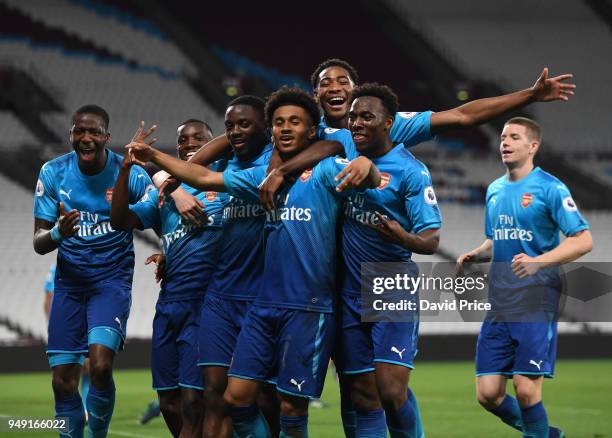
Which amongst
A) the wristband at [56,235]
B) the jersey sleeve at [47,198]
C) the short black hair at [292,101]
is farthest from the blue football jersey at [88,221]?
the short black hair at [292,101]

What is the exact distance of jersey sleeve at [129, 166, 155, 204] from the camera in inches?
311

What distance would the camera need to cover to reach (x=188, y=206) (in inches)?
274

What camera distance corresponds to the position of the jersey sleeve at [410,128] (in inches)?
269

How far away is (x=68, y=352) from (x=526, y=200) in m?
3.45

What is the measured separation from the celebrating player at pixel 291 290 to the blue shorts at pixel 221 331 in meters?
0.35

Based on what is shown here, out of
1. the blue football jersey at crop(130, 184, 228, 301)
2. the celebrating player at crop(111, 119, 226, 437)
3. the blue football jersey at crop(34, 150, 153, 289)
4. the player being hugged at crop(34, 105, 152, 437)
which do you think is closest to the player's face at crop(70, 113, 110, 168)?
the player being hugged at crop(34, 105, 152, 437)

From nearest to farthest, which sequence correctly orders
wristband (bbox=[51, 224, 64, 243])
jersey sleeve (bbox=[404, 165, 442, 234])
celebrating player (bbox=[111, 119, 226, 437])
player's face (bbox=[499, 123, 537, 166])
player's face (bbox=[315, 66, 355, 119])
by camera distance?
jersey sleeve (bbox=[404, 165, 442, 234]) < celebrating player (bbox=[111, 119, 226, 437]) < player's face (bbox=[315, 66, 355, 119]) < wristband (bbox=[51, 224, 64, 243]) < player's face (bbox=[499, 123, 537, 166])

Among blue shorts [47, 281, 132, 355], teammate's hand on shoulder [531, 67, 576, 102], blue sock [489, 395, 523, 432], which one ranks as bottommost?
blue sock [489, 395, 523, 432]

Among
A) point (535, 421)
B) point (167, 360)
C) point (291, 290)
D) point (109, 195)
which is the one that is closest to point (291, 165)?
point (291, 290)

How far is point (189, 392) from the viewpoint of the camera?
697 cm

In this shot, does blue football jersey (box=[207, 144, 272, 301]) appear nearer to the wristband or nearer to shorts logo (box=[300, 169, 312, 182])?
shorts logo (box=[300, 169, 312, 182])

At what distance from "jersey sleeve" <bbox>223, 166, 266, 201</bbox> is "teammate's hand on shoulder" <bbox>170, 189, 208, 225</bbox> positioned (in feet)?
1.66

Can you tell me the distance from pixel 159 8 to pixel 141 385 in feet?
58.8

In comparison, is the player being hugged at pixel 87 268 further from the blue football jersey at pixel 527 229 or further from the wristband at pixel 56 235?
the blue football jersey at pixel 527 229
